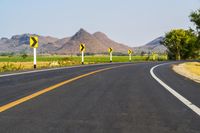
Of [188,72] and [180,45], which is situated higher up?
[180,45]

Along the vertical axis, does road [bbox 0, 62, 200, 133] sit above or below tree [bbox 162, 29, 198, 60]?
below

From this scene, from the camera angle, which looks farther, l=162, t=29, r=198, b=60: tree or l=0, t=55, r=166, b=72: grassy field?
l=162, t=29, r=198, b=60: tree

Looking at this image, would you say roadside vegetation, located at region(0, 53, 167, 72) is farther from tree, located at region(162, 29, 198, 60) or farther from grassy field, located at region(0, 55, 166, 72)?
tree, located at region(162, 29, 198, 60)

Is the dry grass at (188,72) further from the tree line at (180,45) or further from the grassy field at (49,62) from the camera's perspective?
the tree line at (180,45)

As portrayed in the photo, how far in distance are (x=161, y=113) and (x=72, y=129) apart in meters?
2.16

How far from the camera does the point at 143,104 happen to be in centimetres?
854

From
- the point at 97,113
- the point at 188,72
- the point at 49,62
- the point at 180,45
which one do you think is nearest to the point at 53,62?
the point at 49,62

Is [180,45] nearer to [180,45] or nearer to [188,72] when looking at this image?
[180,45]

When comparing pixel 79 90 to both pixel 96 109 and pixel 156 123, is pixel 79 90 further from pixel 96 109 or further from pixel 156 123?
pixel 156 123

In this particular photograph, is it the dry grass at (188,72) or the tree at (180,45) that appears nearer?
the dry grass at (188,72)

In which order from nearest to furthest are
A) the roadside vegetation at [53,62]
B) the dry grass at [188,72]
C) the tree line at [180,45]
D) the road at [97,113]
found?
1. the road at [97,113]
2. the dry grass at [188,72]
3. the roadside vegetation at [53,62]
4. the tree line at [180,45]

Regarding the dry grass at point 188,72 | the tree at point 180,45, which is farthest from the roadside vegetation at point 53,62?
the dry grass at point 188,72

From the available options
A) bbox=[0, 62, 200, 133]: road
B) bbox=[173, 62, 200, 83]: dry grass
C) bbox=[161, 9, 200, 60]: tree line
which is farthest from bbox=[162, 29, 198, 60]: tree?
bbox=[0, 62, 200, 133]: road

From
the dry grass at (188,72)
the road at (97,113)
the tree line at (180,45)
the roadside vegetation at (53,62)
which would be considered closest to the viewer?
the road at (97,113)
